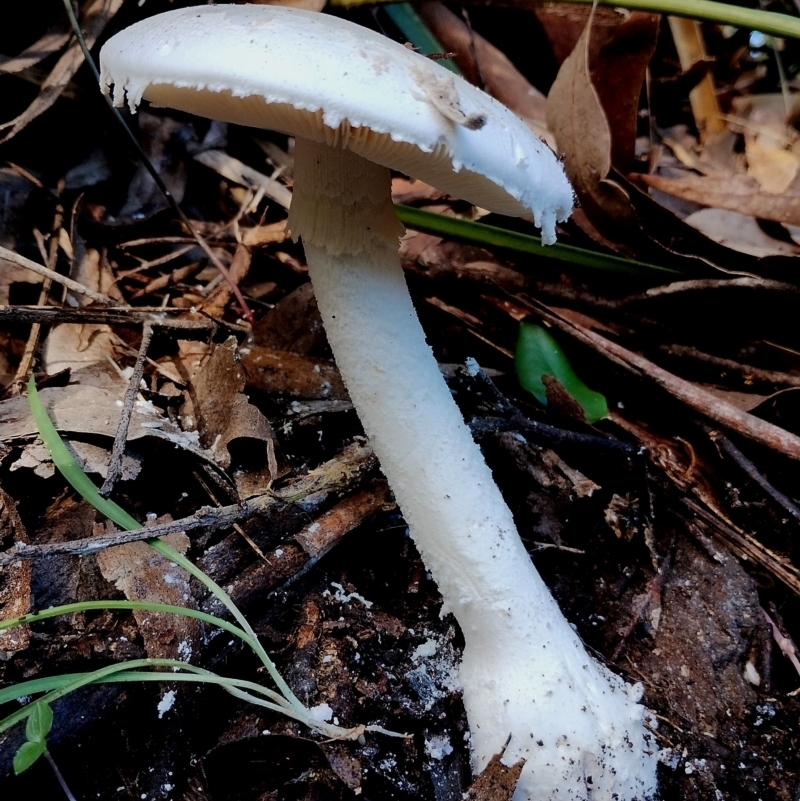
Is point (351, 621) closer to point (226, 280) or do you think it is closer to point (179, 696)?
point (179, 696)

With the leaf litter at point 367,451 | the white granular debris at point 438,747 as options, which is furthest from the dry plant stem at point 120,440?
the white granular debris at point 438,747

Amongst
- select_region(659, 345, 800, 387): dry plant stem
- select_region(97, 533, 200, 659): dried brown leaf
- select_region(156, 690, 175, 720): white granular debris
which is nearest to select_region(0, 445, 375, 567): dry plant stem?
select_region(97, 533, 200, 659): dried brown leaf

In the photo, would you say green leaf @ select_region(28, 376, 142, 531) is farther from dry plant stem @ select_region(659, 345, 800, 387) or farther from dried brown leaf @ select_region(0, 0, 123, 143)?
dry plant stem @ select_region(659, 345, 800, 387)

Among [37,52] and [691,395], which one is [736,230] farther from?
[37,52]

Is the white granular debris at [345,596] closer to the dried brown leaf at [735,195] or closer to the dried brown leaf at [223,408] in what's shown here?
the dried brown leaf at [223,408]

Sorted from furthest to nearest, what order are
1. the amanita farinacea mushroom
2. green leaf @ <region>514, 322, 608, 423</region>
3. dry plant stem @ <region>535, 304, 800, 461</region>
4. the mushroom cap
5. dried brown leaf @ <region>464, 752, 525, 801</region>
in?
green leaf @ <region>514, 322, 608, 423</region>, dry plant stem @ <region>535, 304, 800, 461</region>, dried brown leaf @ <region>464, 752, 525, 801</region>, the amanita farinacea mushroom, the mushroom cap

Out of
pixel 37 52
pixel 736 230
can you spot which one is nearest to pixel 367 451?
pixel 736 230

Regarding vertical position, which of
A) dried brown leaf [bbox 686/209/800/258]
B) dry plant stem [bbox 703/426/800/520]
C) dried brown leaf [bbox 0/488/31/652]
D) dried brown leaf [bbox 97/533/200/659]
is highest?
dried brown leaf [bbox 686/209/800/258]
